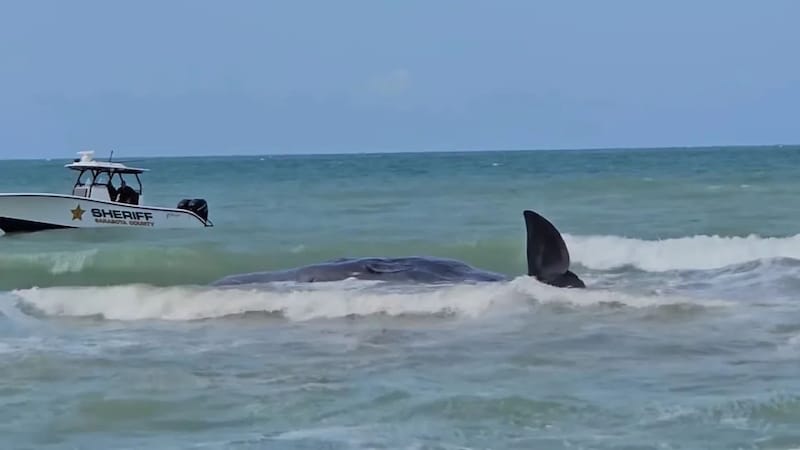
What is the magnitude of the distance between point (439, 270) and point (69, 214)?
11675 mm

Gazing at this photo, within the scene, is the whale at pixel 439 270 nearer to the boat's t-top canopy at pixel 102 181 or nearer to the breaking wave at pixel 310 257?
the breaking wave at pixel 310 257

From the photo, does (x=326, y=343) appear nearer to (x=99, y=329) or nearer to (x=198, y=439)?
(x=99, y=329)

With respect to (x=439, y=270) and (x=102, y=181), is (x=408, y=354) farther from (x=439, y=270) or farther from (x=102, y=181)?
(x=102, y=181)

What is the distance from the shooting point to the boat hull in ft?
80.5

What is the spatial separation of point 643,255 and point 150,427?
13967 millimetres

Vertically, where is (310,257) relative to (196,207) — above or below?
below

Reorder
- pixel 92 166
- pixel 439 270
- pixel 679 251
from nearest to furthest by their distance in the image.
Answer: pixel 439 270 < pixel 679 251 < pixel 92 166

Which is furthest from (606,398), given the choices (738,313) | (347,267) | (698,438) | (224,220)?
(224,220)

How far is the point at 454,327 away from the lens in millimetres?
11719

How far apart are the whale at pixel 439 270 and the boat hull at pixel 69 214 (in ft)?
29.3

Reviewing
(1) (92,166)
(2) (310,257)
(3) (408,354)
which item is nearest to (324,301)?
(3) (408,354)

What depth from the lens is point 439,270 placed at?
605 inches

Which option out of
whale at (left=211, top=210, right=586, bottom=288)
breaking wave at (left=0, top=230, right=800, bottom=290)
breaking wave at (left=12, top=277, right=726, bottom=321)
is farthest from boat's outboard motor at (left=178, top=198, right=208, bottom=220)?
breaking wave at (left=12, top=277, right=726, bottom=321)

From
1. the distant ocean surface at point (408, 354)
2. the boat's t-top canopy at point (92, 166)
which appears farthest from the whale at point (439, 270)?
the boat's t-top canopy at point (92, 166)
